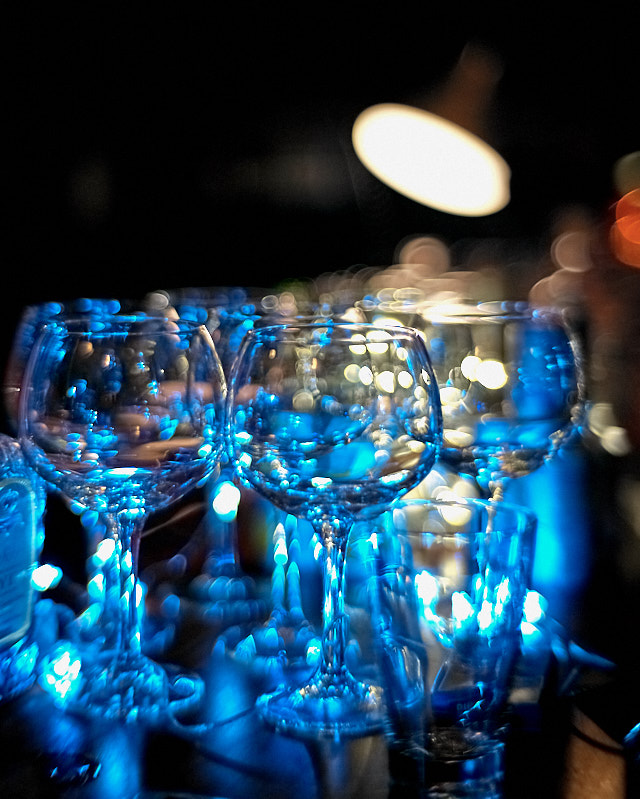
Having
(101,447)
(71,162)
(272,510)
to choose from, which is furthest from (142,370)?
(71,162)

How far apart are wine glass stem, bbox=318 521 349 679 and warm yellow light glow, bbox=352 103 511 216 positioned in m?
3.43

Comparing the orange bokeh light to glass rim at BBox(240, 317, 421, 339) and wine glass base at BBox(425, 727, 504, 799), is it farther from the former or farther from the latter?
wine glass base at BBox(425, 727, 504, 799)

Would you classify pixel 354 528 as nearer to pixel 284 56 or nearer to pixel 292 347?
pixel 292 347

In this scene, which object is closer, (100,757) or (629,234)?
(100,757)

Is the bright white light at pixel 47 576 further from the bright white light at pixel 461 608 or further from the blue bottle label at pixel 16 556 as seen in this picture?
the bright white light at pixel 461 608

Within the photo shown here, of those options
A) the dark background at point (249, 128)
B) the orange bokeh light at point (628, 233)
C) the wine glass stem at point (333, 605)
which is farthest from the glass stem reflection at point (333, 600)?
the orange bokeh light at point (628, 233)

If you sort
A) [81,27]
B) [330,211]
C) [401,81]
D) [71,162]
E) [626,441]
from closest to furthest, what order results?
[626,441] → [81,27] → [71,162] → [401,81] → [330,211]

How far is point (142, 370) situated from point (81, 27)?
9.05 ft

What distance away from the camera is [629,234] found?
362 cm

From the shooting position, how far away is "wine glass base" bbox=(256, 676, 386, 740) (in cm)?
42

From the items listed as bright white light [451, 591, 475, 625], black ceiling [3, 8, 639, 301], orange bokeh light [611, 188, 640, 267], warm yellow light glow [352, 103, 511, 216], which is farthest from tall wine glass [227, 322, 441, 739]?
warm yellow light glow [352, 103, 511, 216]

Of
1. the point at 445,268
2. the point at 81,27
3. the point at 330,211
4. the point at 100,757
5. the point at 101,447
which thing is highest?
the point at 81,27

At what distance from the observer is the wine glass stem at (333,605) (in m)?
0.48

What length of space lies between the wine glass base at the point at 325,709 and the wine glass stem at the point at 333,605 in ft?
0.03
